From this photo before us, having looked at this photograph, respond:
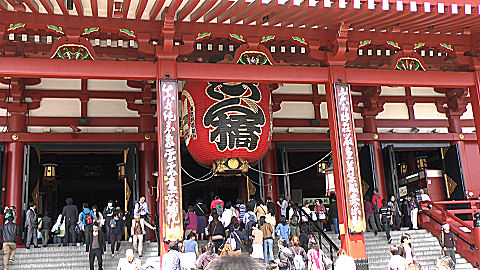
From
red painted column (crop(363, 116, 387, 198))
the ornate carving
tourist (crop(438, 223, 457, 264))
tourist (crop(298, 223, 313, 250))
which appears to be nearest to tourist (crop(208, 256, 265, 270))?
the ornate carving

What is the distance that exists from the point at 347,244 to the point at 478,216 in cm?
286

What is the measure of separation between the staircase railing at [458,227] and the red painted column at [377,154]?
1.61 meters

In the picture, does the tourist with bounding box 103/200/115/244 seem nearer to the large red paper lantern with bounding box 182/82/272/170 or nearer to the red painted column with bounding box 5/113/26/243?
the large red paper lantern with bounding box 182/82/272/170

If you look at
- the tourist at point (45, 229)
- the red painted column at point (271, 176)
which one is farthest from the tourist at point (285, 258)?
the tourist at point (45, 229)

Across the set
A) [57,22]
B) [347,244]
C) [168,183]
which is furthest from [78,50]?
[347,244]

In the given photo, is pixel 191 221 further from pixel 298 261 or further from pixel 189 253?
pixel 298 261

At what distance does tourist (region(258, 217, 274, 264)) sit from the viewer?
32.3 ft

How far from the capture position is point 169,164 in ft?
28.7

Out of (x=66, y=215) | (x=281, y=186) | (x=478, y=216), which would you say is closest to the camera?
(x=478, y=216)

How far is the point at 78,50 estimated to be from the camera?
9297 mm

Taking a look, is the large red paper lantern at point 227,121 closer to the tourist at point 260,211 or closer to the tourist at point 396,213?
the tourist at point 260,211

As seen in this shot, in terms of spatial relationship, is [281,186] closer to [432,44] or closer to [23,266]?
[432,44]

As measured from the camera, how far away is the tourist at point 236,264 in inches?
80.1

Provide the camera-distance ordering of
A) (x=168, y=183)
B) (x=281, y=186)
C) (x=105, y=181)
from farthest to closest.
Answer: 1. (x=105, y=181)
2. (x=281, y=186)
3. (x=168, y=183)
